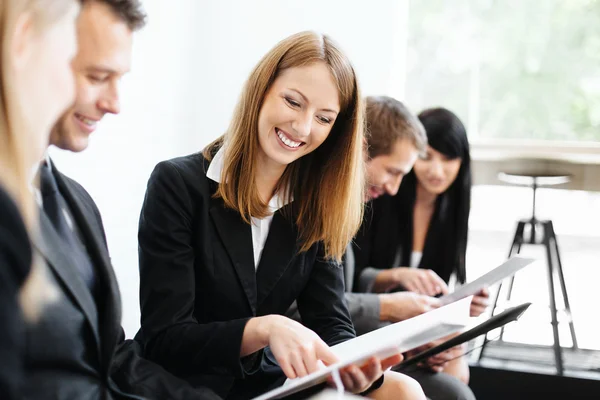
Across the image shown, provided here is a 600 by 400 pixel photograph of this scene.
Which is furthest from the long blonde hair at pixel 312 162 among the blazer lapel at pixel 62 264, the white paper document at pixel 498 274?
the blazer lapel at pixel 62 264

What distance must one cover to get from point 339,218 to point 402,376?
36 cm

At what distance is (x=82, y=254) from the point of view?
1.06 metres

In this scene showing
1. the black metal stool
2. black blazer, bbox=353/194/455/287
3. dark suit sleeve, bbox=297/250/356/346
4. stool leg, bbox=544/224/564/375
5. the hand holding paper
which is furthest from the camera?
the black metal stool

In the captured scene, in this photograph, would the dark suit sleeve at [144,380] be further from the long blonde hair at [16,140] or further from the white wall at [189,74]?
the white wall at [189,74]

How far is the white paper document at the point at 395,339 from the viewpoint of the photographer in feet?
3.60

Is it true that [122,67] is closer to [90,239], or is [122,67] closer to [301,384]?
[90,239]

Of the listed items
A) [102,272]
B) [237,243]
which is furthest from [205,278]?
[102,272]

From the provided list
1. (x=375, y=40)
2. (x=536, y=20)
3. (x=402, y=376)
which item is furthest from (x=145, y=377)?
(x=536, y=20)

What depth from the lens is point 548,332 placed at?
11.5ft

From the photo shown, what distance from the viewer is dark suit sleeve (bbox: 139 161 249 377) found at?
4.62ft

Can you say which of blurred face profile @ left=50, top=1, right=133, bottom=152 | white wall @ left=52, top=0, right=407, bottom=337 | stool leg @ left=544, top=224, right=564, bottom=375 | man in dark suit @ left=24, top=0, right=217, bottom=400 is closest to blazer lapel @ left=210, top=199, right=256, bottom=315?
man in dark suit @ left=24, top=0, right=217, bottom=400

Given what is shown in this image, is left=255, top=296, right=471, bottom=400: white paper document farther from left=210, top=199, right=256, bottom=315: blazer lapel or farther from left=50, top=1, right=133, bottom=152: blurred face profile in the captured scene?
left=50, top=1, right=133, bottom=152: blurred face profile

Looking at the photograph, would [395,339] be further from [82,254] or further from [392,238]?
[392,238]

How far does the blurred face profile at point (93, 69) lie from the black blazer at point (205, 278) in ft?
1.42
